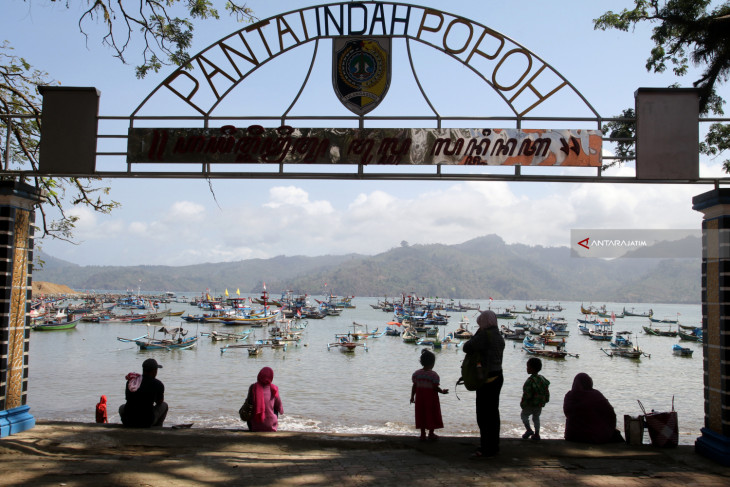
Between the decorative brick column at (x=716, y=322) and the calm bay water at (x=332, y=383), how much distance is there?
10.8 meters

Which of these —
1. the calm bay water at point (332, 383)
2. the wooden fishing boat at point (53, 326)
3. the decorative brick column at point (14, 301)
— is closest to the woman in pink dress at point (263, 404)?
the decorative brick column at point (14, 301)

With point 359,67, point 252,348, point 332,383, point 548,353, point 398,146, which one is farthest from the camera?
point 548,353

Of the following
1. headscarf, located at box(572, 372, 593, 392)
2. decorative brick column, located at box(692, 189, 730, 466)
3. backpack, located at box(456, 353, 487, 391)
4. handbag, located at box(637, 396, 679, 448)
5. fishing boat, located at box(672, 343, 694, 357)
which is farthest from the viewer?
fishing boat, located at box(672, 343, 694, 357)

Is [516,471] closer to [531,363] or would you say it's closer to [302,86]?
[531,363]

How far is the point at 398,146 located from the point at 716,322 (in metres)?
4.45

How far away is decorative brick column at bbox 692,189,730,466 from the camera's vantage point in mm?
6254

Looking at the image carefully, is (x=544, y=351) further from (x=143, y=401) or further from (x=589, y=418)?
(x=143, y=401)

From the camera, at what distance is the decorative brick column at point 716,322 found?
20.5 feet

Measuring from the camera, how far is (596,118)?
24.4 ft

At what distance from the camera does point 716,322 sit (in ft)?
21.1

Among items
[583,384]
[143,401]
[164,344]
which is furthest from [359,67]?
[164,344]

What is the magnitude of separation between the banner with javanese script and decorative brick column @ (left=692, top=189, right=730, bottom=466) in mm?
1574

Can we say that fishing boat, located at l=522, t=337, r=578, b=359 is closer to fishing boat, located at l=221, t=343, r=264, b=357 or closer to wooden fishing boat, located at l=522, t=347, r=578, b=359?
wooden fishing boat, located at l=522, t=347, r=578, b=359

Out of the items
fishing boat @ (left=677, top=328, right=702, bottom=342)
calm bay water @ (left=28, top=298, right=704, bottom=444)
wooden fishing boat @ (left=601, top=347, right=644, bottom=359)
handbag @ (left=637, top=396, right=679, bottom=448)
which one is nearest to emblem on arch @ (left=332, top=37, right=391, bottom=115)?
handbag @ (left=637, top=396, right=679, bottom=448)
